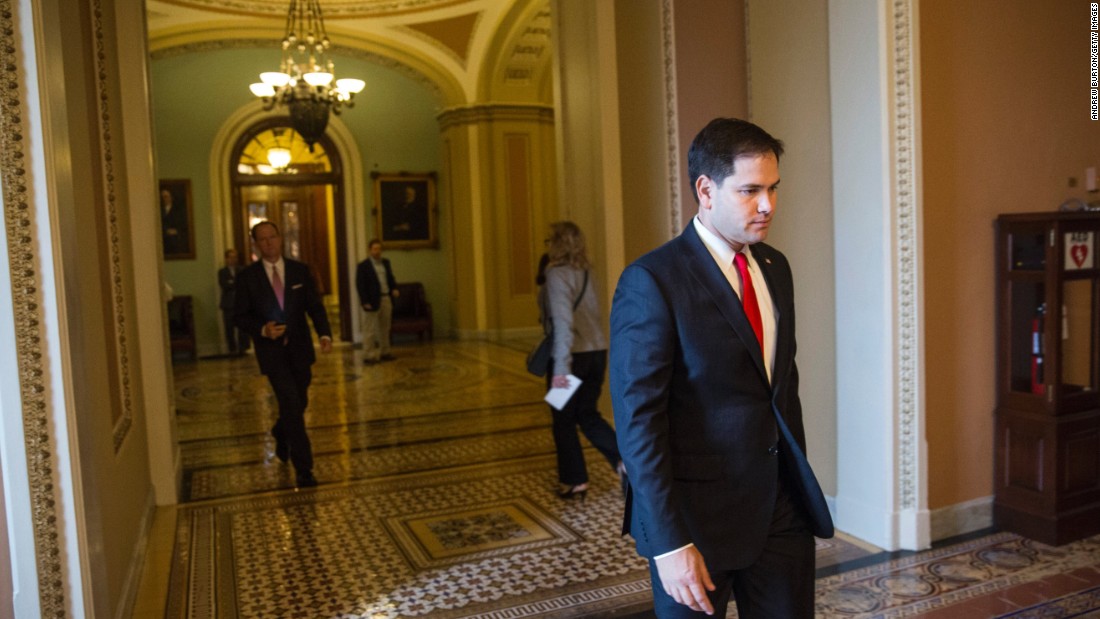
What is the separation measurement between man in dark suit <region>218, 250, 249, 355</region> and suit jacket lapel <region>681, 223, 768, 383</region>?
1177 cm

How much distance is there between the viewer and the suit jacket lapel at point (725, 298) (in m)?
2.02

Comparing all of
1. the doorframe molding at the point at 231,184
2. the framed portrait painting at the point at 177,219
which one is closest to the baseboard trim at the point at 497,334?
the doorframe molding at the point at 231,184

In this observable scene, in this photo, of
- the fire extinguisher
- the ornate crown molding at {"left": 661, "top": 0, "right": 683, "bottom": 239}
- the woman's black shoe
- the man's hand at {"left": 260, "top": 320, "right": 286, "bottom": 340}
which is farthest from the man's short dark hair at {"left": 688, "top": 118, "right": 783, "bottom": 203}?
the man's hand at {"left": 260, "top": 320, "right": 286, "bottom": 340}

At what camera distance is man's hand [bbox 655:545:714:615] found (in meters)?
1.92

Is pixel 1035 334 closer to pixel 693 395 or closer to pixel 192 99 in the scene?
pixel 693 395

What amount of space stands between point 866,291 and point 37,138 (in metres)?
3.53

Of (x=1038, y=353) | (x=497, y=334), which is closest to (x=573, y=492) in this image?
(x=1038, y=353)

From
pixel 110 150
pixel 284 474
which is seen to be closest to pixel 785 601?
pixel 110 150

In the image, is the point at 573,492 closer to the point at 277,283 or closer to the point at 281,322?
the point at 281,322

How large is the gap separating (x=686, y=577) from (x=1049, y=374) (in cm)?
328

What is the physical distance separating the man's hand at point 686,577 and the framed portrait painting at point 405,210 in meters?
13.5

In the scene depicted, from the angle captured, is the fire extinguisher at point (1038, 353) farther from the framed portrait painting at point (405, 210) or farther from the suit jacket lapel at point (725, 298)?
the framed portrait painting at point (405, 210)

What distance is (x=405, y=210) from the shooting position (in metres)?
15.1

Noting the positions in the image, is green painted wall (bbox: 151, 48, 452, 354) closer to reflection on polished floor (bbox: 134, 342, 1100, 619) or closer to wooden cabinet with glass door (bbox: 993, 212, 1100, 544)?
reflection on polished floor (bbox: 134, 342, 1100, 619)
